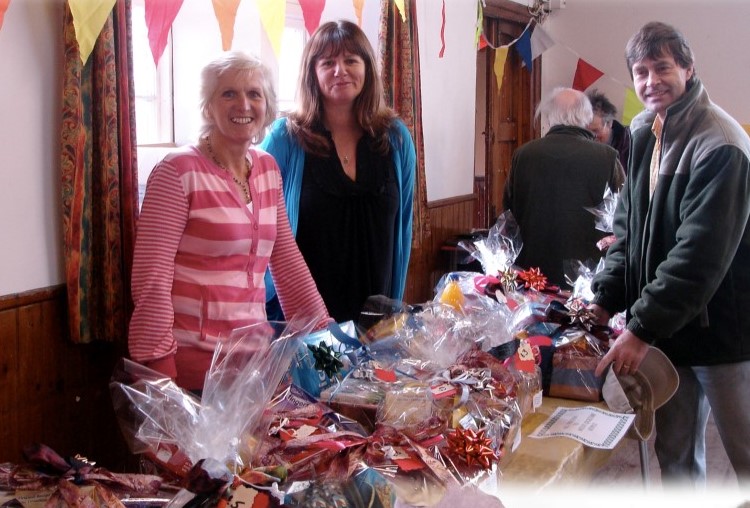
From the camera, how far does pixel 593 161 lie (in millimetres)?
3168

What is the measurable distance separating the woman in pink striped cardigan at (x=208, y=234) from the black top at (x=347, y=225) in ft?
1.18

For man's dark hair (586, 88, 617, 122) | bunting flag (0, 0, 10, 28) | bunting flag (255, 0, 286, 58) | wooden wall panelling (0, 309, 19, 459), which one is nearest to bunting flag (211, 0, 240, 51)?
bunting flag (255, 0, 286, 58)

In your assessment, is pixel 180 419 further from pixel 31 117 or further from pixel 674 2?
pixel 674 2

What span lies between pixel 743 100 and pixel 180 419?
539cm

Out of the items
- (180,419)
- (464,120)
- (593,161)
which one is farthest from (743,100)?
(180,419)

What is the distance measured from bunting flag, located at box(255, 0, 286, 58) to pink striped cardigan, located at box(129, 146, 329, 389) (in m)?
0.87

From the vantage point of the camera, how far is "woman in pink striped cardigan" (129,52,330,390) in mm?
1580

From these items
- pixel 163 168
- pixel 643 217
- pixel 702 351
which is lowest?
pixel 702 351

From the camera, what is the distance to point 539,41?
5.71 m

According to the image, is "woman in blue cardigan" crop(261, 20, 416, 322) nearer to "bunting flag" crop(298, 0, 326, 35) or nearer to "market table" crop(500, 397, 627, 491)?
"bunting flag" crop(298, 0, 326, 35)

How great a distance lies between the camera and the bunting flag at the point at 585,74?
5.93 metres

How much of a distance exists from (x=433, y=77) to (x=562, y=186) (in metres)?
1.28

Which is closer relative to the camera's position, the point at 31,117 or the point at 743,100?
the point at 31,117

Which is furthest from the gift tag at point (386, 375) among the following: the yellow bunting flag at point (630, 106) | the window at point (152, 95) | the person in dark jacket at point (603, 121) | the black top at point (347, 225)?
the yellow bunting flag at point (630, 106)
